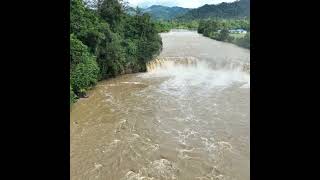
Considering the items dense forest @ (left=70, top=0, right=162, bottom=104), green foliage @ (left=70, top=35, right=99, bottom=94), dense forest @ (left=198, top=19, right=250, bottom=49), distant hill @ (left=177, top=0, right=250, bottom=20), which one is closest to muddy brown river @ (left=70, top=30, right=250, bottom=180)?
green foliage @ (left=70, top=35, right=99, bottom=94)

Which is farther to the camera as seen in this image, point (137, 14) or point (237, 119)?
point (137, 14)

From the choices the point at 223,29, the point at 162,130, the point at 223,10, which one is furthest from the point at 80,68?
the point at 223,10

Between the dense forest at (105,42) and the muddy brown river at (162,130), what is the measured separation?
619 millimetres

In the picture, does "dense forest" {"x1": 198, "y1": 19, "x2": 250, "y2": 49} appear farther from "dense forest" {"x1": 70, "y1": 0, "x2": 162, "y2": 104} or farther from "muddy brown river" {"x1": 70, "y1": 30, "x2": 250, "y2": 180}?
"muddy brown river" {"x1": 70, "y1": 30, "x2": 250, "y2": 180}

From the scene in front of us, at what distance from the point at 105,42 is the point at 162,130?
6757 mm

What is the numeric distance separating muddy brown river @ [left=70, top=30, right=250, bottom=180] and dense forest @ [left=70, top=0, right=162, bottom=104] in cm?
62

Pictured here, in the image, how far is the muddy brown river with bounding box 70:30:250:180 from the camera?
19.9ft

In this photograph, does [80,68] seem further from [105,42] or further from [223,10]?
[223,10]
